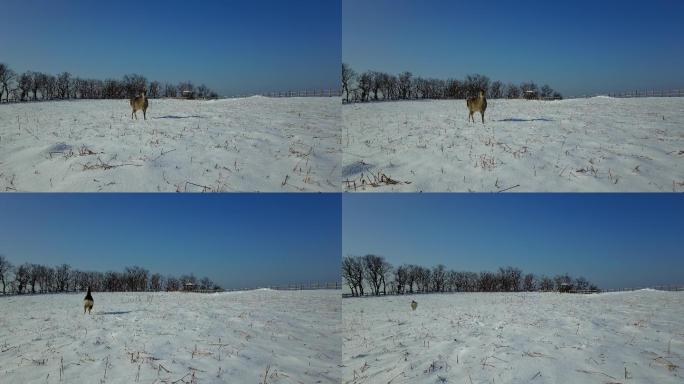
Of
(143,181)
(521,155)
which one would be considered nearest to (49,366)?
(143,181)

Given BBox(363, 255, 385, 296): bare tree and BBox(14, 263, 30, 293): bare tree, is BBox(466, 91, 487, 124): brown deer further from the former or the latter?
BBox(14, 263, 30, 293): bare tree

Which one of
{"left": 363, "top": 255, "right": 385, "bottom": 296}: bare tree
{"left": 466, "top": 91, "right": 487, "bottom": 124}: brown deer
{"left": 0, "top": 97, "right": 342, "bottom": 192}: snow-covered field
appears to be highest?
{"left": 466, "top": 91, "right": 487, "bottom": 124}: brown deer

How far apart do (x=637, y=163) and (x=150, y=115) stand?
17.5m

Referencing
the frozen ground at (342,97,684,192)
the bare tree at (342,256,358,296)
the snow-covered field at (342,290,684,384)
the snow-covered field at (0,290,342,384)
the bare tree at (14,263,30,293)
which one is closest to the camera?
the snow-covered field at (342,290,684,384)

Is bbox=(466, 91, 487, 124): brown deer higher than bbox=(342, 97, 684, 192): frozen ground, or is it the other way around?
bbox=(466, 91, 487, 124): brown deer

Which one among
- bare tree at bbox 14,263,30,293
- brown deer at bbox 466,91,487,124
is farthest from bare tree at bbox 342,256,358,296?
bare tree at bbox 14,263,30,293

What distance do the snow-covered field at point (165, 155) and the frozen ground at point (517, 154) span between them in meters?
1.10

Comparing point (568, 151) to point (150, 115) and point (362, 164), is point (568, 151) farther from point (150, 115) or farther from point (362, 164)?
point (150, 115)

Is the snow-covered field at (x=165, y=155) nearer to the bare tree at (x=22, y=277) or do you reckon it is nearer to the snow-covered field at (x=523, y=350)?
the snow-covered field at (x=523, y=350)

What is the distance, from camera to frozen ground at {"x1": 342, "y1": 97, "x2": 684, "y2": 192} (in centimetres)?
940

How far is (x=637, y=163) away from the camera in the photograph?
10.2 metres

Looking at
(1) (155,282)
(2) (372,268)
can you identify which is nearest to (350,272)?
(2) (372,268)

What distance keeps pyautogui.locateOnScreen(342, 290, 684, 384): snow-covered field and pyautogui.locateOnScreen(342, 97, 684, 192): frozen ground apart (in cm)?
308

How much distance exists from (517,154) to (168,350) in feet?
30.8
